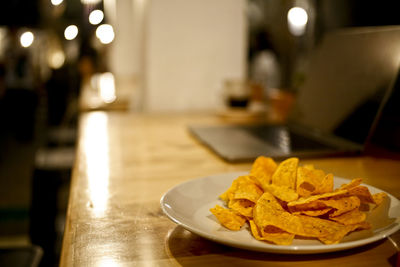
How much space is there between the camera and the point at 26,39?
1003cm

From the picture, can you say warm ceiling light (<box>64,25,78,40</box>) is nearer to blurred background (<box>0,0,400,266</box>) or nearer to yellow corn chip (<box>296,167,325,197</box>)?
blurred background (<box>0,0,400,266</box>)

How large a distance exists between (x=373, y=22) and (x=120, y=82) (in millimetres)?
2657

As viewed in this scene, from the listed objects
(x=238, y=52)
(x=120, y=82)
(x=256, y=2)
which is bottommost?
(x=120, y=82)

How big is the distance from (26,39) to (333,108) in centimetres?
995

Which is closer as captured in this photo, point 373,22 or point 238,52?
point 373,22

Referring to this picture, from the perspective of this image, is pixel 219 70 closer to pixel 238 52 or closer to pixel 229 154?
pixel 238 52

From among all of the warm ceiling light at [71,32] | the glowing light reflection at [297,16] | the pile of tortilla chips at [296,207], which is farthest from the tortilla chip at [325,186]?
the warm ceiling light at [71,32]

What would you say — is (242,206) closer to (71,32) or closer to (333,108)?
(333,108)

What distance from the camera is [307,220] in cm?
58

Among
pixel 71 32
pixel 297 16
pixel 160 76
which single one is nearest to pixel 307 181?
pixel 160 76

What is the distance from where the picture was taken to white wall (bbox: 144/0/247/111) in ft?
6.44

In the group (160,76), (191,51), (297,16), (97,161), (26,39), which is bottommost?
(97,161)

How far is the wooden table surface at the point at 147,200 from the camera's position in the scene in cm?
55

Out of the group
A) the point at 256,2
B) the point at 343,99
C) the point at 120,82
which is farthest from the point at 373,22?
the point at 256,2
